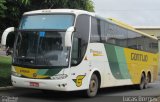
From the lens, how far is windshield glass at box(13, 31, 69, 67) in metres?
15.5

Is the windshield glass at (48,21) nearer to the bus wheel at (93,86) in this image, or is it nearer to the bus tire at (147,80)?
the bus wheel at (93,86)

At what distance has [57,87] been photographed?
15.3 m

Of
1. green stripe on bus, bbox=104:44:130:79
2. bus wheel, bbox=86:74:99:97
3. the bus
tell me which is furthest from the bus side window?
green stripe on bus, bbox=104:44:130:79


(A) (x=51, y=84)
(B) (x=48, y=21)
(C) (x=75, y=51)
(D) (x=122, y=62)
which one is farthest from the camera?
(D) (x=122, y=62)

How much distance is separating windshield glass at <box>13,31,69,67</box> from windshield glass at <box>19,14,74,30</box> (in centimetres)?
30

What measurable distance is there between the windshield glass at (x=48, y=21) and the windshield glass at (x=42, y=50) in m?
0.30

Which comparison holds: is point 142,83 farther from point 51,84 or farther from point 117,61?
point 51,84

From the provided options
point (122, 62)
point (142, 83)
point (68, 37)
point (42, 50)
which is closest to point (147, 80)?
point (142, 83)

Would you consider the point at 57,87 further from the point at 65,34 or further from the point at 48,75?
the point at 65,34

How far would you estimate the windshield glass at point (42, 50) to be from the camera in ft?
50.9

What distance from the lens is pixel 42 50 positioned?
15.7 meters

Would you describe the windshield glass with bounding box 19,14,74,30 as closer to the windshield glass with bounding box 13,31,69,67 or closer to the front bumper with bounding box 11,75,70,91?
the windshield glass with bounding box 13,31,69,67

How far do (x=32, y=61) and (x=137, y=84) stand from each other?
10.6 m

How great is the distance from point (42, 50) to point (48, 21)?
4.04 feet
